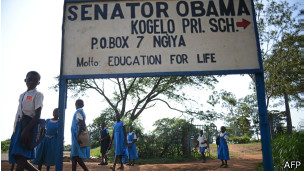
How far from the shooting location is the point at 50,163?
5.21m

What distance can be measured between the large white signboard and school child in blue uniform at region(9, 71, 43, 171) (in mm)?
555

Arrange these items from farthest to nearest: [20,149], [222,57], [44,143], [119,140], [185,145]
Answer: [185,145]
[119,140]
[44,143]
[222,57]
[20,149]

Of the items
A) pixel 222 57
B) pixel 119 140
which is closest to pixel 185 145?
pixel 119 140

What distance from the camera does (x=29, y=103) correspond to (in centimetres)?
302

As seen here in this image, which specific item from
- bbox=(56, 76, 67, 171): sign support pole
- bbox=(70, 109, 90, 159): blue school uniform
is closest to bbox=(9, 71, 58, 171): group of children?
bbox=(56, 76, 67, 171): sign support pole

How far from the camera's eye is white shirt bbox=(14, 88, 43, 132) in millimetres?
2988

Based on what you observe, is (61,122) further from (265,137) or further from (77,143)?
(265,137)

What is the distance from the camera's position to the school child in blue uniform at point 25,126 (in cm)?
285

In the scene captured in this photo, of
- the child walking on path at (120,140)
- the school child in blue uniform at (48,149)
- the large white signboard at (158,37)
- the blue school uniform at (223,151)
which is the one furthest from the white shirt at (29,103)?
the blue school uniform at (223,151)

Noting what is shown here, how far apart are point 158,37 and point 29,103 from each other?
1971mm

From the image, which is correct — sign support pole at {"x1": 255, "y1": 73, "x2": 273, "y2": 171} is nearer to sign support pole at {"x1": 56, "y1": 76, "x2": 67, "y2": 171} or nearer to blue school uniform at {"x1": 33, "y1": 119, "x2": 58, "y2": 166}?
sign support pole at {"x1": 56, "y1": 76, "x2": 67, "y2": 171}

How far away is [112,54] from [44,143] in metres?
3.28

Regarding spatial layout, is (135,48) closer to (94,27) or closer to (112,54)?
(112,54)

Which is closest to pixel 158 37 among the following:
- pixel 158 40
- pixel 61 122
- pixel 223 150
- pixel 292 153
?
pixel 158 40
